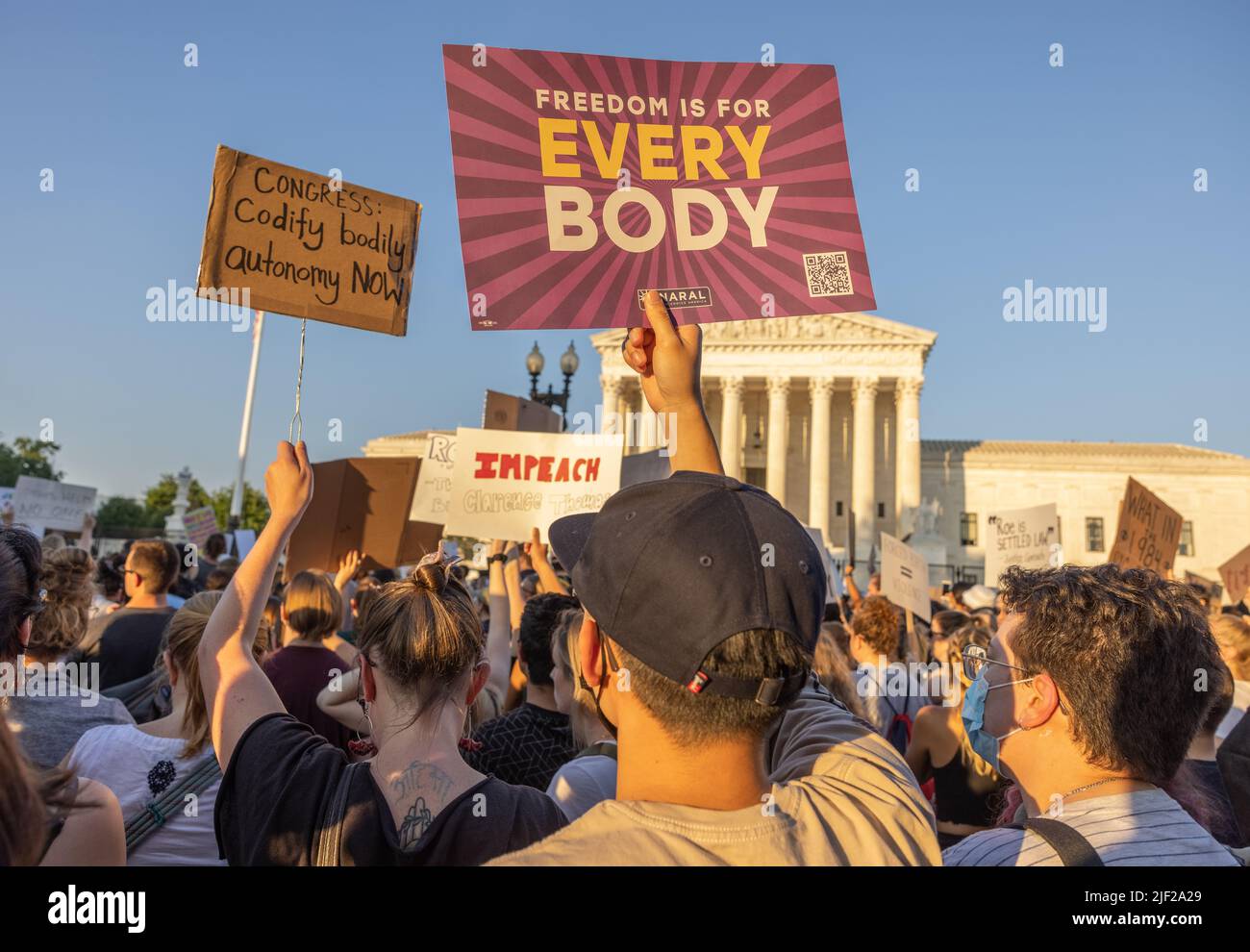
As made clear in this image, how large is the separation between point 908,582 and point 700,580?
857cm

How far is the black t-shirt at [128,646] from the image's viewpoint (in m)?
4.89

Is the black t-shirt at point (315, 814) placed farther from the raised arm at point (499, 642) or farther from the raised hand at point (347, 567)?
the raised hand at point (347, 567)

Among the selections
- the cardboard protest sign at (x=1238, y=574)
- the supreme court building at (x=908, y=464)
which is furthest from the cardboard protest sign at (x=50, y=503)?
the supreme court building at (x=908, y=464)

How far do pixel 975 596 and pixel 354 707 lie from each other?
1010 cm

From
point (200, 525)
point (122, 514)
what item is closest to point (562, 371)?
point (200, 525)

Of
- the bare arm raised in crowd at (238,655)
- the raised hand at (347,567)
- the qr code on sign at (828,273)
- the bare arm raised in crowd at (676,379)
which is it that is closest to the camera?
the bare arm raised in crowd at (238,655)

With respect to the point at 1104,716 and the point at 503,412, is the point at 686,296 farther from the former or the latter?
the point at 503,412

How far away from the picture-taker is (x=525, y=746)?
3336mm

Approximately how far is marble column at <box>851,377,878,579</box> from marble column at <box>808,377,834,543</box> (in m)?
1.61

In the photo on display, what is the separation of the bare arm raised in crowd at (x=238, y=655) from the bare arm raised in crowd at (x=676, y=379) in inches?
39.2

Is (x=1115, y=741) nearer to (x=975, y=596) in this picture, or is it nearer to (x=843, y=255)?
(x=843, y=255)

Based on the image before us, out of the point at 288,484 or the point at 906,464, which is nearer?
the point at 288,484

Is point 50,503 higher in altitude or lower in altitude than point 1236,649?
higher

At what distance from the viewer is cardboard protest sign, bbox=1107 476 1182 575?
884 cm
